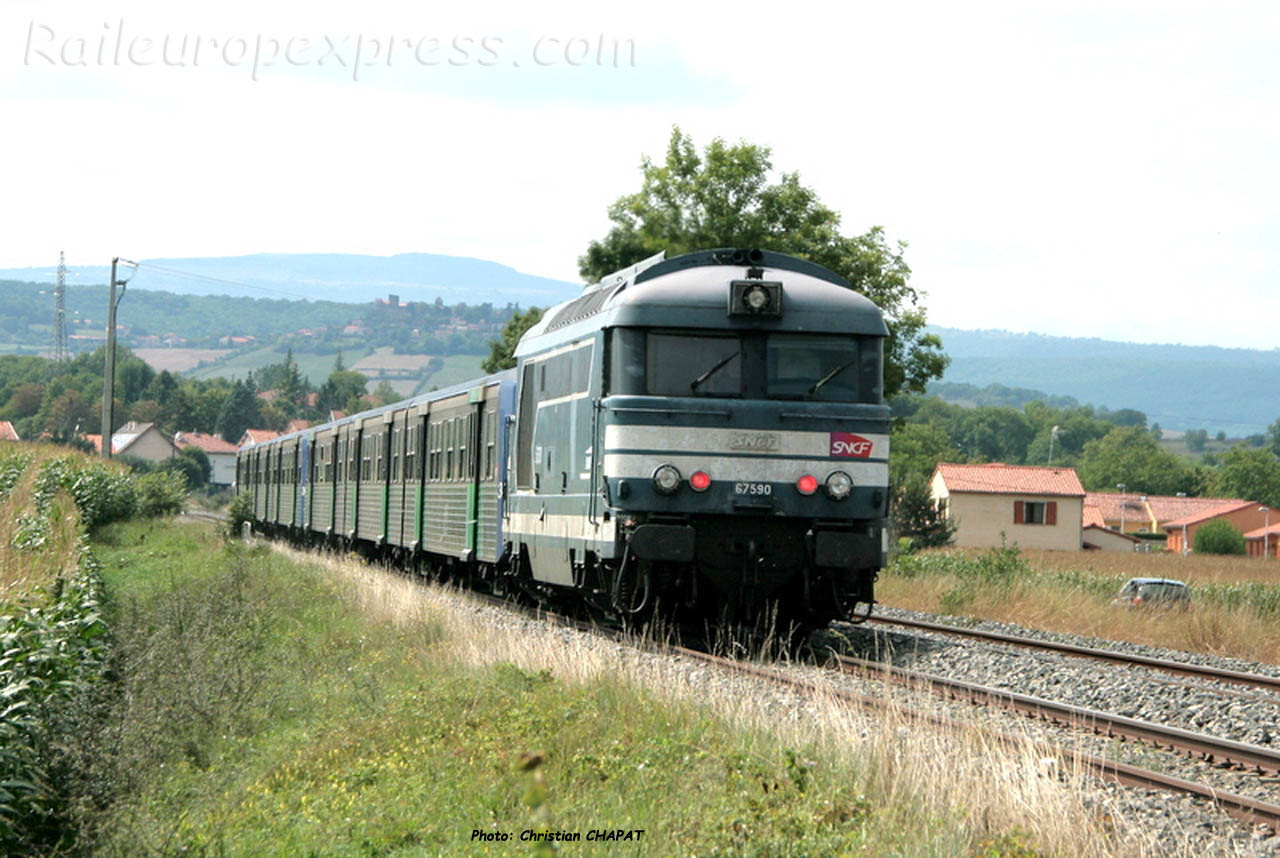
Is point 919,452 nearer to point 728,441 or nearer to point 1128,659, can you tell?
point 1128,659

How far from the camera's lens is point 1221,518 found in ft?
348

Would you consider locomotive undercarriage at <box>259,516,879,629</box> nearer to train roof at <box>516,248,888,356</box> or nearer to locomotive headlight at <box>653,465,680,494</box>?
locomotive headlight at <box>653,465,680,494</box>

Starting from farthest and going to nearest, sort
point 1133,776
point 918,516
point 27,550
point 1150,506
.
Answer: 1. point 1150,506
2. point 918,516
3. point 27,550
4. point 1133,776

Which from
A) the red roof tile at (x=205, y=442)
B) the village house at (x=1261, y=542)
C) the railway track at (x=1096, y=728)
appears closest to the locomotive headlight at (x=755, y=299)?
the railway track at (x=1096, y=728)

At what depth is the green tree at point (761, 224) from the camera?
130 ft

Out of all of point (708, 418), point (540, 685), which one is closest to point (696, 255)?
point (708, 418)

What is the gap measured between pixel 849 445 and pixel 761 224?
27300 millimetres

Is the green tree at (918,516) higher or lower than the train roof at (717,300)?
lower

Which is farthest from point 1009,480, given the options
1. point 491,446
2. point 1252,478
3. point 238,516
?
point 1252,478

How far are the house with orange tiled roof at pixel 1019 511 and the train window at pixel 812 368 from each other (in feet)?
232

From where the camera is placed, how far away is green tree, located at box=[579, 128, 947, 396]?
3962 centimetres

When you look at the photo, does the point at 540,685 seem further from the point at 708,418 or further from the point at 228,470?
the point at 228,470

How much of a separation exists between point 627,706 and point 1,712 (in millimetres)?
3582

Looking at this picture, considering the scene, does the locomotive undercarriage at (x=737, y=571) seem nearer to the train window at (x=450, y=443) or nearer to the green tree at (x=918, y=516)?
the train window at (x=450, y=443)
